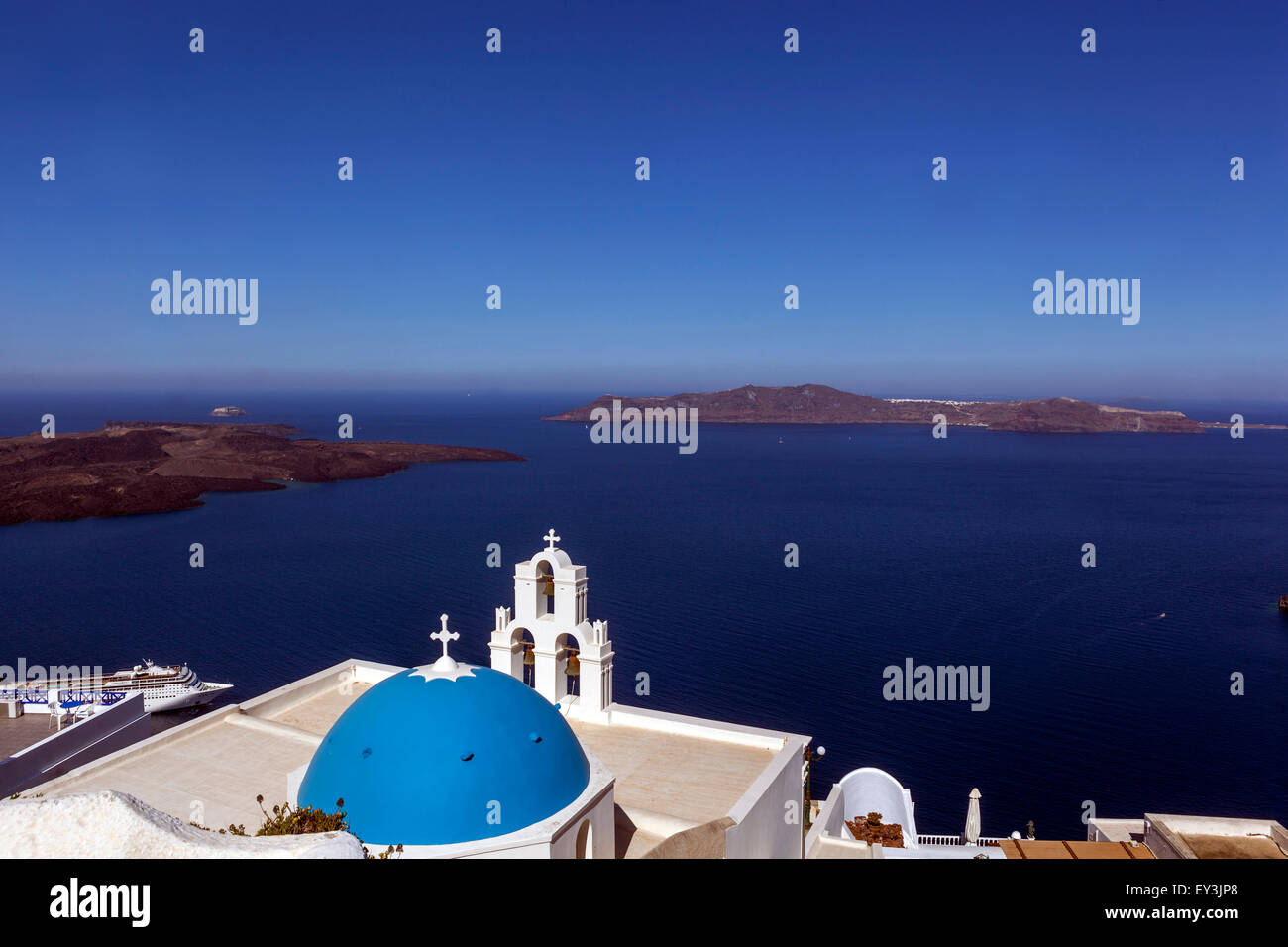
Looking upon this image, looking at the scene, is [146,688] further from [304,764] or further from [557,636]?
[557,636]

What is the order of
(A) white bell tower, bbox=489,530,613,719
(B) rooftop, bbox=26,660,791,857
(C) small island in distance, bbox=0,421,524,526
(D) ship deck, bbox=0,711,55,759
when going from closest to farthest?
(B) rooftop, bbox=26,660,791,857, (A) white bell tower, bbox=489,530,613,719, (D) ship deck, bbox=0,711,55,759, (C) small island in distance, bbox=0,421,524,526

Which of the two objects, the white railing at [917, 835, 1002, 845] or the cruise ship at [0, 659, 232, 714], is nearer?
the white railing at [917, 835, 1002, 845]

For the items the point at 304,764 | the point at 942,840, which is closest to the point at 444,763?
the point at 304,764

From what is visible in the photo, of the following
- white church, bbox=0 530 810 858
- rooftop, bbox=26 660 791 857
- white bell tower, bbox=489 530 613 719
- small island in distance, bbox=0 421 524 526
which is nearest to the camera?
white church, bbox=0 530 810 858

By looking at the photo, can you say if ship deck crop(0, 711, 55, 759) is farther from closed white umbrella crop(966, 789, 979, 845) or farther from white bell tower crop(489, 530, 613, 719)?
closed white umbrella crop(966, 789, 979, 845)

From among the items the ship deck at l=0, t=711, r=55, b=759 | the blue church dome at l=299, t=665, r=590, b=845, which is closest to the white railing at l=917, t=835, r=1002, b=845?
the blue church dome at l=299, t=665, r=590, b=845

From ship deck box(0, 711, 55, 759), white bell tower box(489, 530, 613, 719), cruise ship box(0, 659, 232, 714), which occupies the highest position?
white bell tower box(489, 530, 613, 719)
